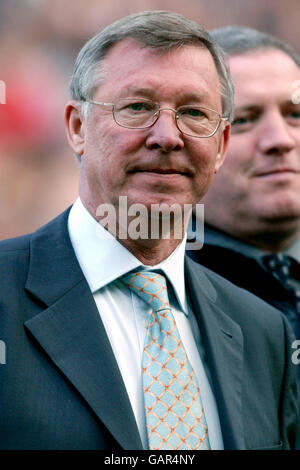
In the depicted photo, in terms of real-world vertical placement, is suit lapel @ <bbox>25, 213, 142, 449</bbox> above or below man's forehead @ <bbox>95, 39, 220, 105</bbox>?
below

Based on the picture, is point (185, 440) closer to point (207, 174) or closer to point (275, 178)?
point (207, 174)

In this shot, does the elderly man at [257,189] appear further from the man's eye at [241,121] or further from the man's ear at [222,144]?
the man's ear at [222,144]

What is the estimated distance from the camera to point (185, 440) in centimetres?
115

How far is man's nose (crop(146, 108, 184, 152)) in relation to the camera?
1.23 m

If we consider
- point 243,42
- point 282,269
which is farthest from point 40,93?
→ point 282,269

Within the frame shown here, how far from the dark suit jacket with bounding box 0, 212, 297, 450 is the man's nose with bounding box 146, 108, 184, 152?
0.25 m

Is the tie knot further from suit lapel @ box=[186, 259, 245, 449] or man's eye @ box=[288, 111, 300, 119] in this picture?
man's eye @ box=[288, 111, 300, 119]

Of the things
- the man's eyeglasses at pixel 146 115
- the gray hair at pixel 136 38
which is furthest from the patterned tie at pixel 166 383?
the gray hair at pixel 136 38

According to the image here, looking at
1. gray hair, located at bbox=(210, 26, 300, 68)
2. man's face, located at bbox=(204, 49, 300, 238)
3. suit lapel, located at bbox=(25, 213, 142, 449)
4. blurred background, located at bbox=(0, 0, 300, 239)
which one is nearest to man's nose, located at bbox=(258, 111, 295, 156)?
man's face, located at bbox=(204, 49, 300, 238)

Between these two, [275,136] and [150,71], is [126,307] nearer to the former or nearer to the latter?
[150,71]

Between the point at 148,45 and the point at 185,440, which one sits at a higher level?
the point at 148,45

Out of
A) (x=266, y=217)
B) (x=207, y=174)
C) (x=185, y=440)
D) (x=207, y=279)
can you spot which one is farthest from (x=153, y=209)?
(x=266, y=217)

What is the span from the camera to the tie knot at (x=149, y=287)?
1260 millimetres
